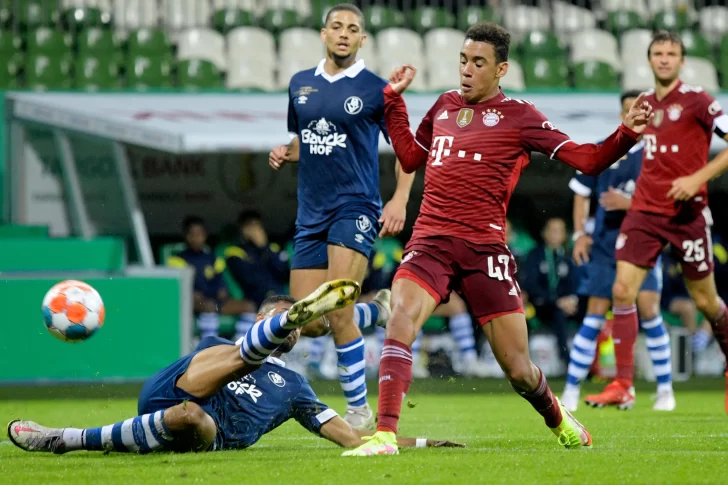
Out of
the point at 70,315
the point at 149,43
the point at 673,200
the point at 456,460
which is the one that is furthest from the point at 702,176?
the point at 149,43

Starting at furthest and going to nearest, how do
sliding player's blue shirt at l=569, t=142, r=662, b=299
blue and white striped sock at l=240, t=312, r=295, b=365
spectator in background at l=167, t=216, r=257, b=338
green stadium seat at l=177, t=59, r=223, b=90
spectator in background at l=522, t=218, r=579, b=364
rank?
1. green stadium seat at l=177, t=59, r=223, b=90
2. spectator in background at l=522, t=218, r=579, b=364
3. spectator in background at l=167, t=216, r=257, b=338
4. sliding player's blue shirt at l=569, t=142, r=662, b=299
5. blue and white striped sock at l=240, t=312, r=295, b=365

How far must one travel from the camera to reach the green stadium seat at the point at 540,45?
54.0ft

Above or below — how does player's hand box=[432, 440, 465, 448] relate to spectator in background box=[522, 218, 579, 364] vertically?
above

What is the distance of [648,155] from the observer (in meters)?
9.07

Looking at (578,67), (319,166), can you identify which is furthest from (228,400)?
(578,67)

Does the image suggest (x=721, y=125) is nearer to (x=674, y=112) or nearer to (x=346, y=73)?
(x=674, y=112)

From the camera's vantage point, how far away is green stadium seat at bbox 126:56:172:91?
1494 cm

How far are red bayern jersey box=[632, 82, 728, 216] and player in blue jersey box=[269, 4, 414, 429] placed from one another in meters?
2.38

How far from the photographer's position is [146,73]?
49.3 feet

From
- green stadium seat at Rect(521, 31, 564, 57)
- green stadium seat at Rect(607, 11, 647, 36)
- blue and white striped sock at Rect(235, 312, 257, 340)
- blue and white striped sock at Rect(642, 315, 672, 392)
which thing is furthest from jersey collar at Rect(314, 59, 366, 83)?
green stadium seat at Rect(607, 11, 647, 36)

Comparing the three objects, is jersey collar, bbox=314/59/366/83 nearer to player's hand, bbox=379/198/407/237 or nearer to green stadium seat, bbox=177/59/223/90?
player's hand, bbox=379/198/407/237

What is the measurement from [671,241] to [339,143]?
Answer: 2.72 metres

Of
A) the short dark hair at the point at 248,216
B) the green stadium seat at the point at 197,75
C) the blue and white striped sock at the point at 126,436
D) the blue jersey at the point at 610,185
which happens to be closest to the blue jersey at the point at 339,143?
the blue and white striped sock at the point at 126,436

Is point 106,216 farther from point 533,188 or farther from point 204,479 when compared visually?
point 204,479
